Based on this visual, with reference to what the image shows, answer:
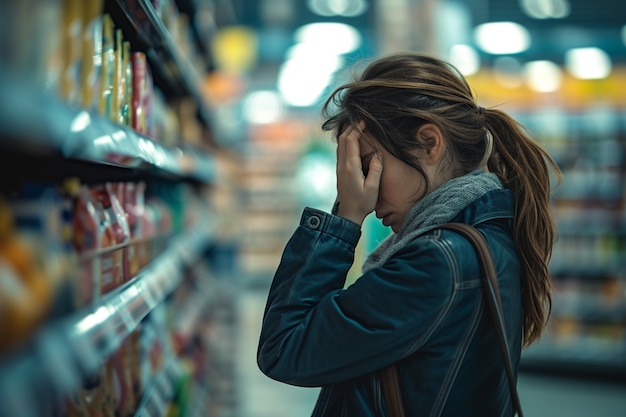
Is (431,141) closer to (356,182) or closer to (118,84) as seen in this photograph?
(356,182)

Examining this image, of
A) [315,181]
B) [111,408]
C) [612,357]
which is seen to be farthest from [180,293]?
[315,181]

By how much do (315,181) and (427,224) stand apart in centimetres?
819

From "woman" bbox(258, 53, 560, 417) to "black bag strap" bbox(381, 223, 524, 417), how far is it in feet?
0.05

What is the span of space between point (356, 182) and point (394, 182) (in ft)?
0.28

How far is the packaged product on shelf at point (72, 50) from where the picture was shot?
1.12 meters

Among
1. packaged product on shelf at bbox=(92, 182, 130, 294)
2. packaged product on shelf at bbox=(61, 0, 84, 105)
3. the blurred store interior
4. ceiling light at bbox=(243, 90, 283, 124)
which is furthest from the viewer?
ceiling light at bbox=(243, 90, 283, 124)

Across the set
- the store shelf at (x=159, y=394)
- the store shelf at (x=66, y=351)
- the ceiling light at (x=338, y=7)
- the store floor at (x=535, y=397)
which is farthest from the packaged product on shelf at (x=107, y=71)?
the ceiling light at (x=338, y=7)

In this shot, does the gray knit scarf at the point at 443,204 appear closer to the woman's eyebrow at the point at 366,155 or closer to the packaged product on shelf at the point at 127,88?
the woman's eyebrow at the point at 366,155

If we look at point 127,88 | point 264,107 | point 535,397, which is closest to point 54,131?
point 127,88

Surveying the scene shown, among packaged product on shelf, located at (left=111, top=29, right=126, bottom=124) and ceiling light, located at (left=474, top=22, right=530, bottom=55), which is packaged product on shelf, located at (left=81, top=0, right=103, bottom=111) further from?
ceiling light, located at (left=474, top=22, right=530, bottom=55)

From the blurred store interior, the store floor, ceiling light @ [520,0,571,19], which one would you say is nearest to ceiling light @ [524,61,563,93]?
the blurred store interior

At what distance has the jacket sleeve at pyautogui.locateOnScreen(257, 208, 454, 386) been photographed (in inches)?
48.5

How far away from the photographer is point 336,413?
1387mm

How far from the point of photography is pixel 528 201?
4.77 ft
